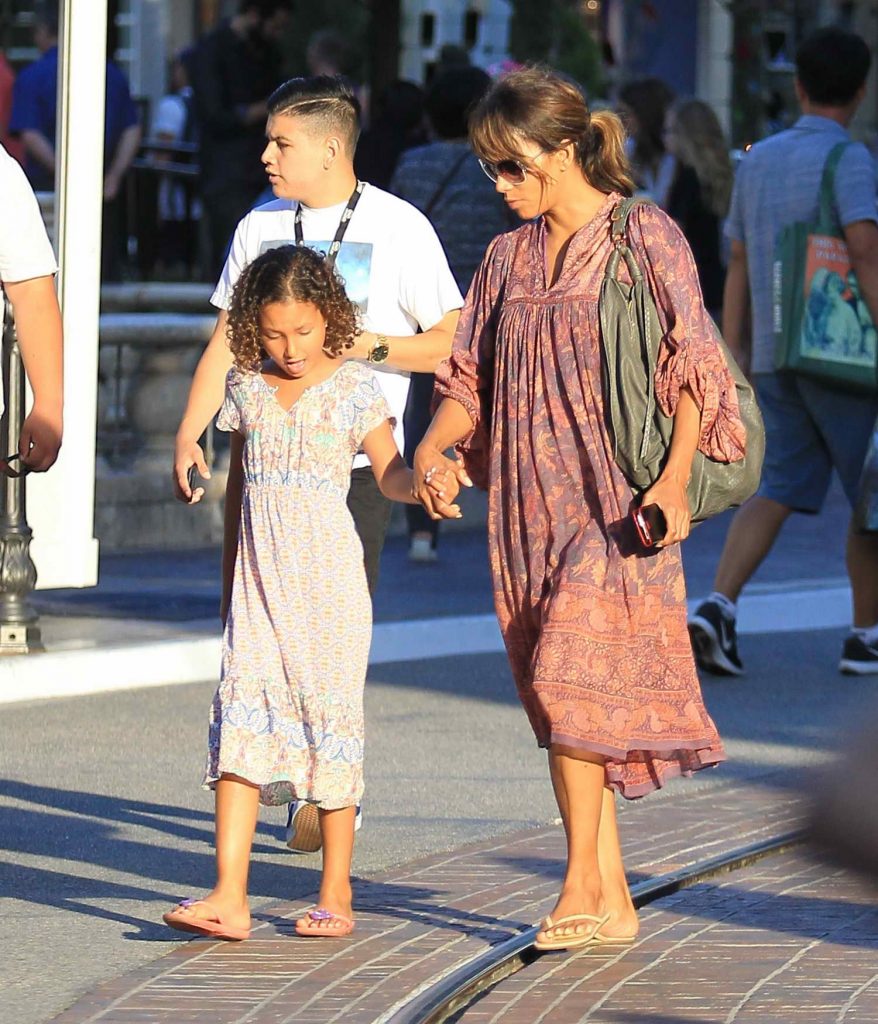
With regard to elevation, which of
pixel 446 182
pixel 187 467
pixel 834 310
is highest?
pixel 446 182

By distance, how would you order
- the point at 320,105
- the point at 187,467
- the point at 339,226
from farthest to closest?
the point at 339,226, the point at 320,105, the point at 187,467

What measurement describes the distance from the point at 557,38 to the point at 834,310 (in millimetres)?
20860

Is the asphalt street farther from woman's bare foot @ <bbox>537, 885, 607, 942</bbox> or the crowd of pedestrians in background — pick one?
woman's bare foot @ <bbox>537, 885, 607, 942</bbox>

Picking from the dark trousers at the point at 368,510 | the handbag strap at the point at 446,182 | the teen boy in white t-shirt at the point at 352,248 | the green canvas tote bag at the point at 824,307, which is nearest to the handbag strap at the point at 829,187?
the green canvas tote bag at the point at 824,307

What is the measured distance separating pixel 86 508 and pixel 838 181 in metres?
2.96

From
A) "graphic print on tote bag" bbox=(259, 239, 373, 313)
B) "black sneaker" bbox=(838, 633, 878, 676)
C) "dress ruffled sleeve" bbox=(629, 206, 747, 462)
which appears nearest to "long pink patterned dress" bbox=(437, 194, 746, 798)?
"dress ruffled sleeve" bbox=(629, 206, 747, 462)

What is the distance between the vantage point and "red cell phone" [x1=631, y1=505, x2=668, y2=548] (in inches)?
190

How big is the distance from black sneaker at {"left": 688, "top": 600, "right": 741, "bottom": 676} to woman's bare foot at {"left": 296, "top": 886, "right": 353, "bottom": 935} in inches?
149

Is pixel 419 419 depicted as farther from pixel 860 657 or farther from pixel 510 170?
pixel 510 170

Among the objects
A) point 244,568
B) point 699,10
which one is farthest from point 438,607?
point 699,10

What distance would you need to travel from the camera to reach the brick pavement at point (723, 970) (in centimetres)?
458

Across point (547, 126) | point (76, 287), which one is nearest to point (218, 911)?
point (547, 126)

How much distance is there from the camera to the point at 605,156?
198 inches

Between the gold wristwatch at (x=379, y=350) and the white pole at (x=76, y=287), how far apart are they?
3.22m
